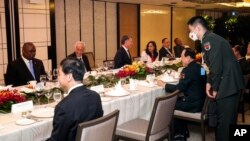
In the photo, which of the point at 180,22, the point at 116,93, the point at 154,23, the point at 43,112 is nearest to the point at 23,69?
the point at 116,93

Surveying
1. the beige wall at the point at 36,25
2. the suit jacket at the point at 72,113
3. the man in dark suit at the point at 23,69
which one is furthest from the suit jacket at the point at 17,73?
the suit jacket at the point at 72,113

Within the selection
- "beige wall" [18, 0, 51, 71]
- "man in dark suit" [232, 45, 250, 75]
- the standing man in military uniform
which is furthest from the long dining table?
"beige wall" [18, 0, 51, 71]

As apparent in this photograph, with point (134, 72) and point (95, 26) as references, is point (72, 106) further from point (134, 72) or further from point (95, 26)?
point (95, 26)

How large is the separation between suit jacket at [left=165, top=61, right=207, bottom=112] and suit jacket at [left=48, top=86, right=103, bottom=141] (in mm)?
1804

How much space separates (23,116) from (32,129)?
24 centimetres

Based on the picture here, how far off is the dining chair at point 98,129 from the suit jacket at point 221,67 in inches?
51.3

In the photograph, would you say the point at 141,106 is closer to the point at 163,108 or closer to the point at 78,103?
the point at 163,108

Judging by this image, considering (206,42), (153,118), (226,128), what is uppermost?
(206,42)

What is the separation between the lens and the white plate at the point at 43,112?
2.68 m

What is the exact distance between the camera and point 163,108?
117 inches

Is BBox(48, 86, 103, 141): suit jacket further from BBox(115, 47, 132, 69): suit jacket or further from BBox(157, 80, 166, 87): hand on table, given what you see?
BBox(115, 47, 132, 69): suit jacket

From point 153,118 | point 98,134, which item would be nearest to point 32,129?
point 98,134

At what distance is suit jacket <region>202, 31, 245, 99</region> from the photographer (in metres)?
3.19

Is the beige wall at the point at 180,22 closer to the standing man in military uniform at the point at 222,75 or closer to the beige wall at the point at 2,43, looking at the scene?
the beige wall at the point at 2,43
